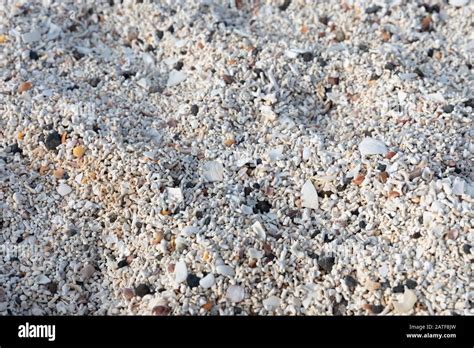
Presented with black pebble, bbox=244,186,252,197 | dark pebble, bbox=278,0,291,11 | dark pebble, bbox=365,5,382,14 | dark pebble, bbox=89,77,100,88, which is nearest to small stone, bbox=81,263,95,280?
black pebble, bbox=244,186,252,197

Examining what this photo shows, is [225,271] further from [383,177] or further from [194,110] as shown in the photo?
[194,110]

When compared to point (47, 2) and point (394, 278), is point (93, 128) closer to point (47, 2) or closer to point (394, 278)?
point (47, 2)

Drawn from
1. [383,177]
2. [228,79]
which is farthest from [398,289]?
[228,79]

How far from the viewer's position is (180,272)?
6.50 ft

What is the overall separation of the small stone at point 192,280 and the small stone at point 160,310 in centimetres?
9

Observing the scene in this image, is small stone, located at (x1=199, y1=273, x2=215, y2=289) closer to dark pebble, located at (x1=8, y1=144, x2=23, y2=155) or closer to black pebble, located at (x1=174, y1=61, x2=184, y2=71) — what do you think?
dark pebble, located at (x1=8, y1=144, x2=23, y2=155)

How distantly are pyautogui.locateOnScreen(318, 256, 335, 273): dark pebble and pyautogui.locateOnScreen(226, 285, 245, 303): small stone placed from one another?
0.24 meters

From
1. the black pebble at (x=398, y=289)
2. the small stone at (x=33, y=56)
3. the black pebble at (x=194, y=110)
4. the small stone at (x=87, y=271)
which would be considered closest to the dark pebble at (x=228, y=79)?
the black pebble at (x=194, y=110)

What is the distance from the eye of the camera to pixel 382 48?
2.59 metres

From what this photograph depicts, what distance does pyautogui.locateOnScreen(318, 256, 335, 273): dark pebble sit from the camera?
6.51 feet

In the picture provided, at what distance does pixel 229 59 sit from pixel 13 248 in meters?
1.02

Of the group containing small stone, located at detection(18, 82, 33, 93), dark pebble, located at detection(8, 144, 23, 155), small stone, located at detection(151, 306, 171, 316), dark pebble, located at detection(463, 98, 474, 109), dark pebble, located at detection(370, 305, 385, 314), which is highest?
small stone, located at detection(18, 82, 33, 93)

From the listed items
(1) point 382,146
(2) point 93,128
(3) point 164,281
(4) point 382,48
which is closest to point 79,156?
(2) point 93,128

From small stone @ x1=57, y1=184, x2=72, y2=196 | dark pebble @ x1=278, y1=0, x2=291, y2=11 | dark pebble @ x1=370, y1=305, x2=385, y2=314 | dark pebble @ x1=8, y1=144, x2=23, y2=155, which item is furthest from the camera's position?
dark pebble @ x1=278, y1=0, x2=291, y2=11
